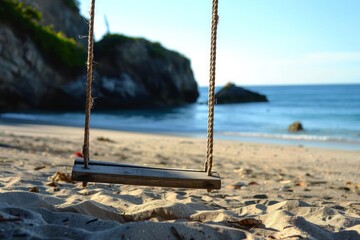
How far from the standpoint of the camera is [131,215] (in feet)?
9.71

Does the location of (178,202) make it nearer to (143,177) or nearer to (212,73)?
(143,177)

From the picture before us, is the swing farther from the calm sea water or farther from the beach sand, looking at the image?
the calm sea water

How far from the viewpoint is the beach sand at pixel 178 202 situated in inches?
92.7

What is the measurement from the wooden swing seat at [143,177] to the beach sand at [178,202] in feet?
0.71

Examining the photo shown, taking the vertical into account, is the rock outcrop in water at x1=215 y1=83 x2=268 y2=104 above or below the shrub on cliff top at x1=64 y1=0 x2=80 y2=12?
below

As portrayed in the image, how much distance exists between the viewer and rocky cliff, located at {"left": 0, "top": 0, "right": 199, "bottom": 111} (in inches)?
929

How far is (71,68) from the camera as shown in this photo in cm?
2817

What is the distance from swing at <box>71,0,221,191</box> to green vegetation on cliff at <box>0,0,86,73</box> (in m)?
22.3

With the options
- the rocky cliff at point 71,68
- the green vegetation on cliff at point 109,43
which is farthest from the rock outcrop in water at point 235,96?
the green vegetation on cliff at point 109,43

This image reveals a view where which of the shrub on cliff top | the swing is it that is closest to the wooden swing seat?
the swing

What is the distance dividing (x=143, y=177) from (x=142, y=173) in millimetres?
68

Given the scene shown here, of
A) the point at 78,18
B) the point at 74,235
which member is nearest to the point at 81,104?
the point at 78,18

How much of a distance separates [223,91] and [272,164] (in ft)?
128

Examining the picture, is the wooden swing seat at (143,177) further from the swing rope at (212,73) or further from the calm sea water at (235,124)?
the calm sea water at (235,124)
